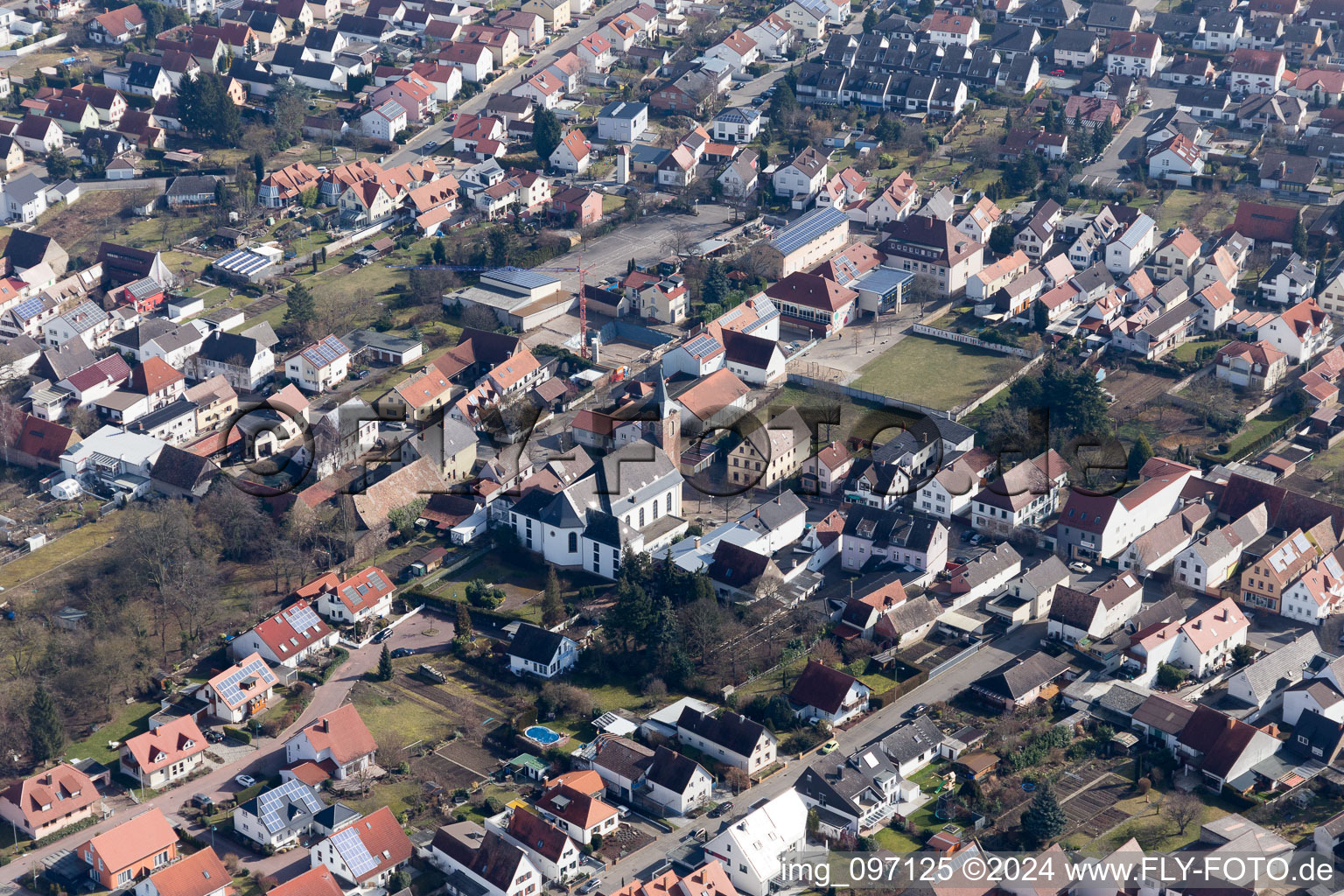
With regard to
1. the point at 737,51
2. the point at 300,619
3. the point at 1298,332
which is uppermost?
the point at 1298,332

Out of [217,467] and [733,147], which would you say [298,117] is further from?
[217,467]

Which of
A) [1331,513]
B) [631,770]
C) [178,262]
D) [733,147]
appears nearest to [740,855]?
[631,770]

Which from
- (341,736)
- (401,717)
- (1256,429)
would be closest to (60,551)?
(401,717)

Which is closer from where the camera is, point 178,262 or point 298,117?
point 178,262

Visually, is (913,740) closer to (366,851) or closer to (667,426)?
(366,851)

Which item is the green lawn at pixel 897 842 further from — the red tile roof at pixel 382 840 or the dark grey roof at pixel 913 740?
the red tile roof at pixel 382 840

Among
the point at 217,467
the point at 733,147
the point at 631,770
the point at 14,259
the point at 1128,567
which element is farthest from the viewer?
the point at 733,147
